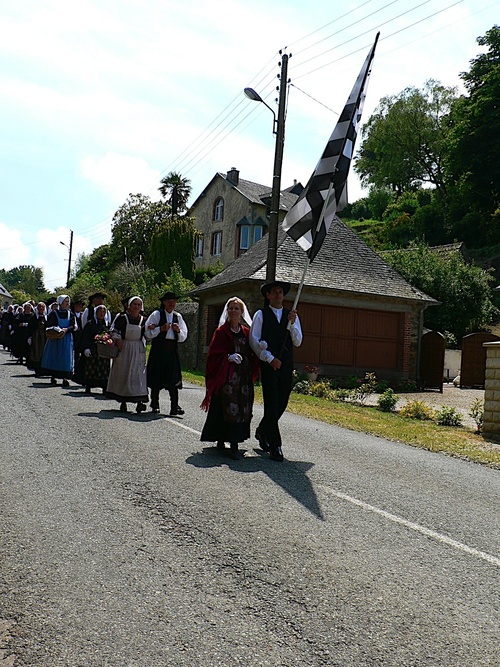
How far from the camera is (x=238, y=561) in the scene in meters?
4.16

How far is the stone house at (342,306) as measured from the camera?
907 inches

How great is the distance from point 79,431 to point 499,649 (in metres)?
6.30

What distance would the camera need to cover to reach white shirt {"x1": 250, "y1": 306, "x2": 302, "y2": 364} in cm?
739

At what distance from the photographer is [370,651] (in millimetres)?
3135

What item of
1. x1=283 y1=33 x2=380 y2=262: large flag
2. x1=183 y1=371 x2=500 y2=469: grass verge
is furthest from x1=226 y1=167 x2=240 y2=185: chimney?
x1=283 y1=33 x2=380 y2=262: large flag

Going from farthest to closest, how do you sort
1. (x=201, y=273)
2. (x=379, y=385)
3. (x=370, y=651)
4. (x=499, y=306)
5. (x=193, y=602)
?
1. (x=201, y=273)
2. (x=499, y=306)
3. (x=379, y=385)
4. (x=193, y=602)
5. (x=370, y=651)

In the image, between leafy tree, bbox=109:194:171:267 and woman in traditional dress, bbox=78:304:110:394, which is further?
leafy tree, bbox=109:194:171:267

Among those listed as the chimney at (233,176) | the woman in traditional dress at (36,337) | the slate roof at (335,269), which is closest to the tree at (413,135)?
the chimney at (233,176)

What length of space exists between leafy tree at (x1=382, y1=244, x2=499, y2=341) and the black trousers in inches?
1078

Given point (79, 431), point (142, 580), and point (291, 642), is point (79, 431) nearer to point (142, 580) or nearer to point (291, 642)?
point (142, 580)

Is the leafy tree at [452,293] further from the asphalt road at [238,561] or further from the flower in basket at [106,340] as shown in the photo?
the asphalt road at [238,561]

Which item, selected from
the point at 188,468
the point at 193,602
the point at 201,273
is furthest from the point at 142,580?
the point at 201,273

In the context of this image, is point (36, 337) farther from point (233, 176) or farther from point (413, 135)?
point (413, 135)

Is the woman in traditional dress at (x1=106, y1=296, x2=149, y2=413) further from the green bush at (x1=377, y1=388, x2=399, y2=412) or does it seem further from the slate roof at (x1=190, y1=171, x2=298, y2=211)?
the slate roof at (x1=190, y1=171, x2=298, y2=211)
